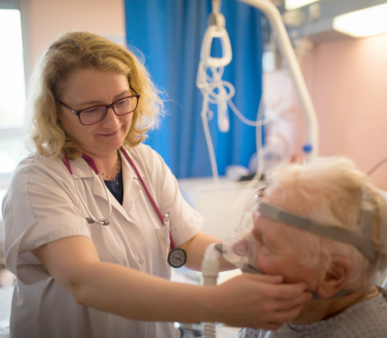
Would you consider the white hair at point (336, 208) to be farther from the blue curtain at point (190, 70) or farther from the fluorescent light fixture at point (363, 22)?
the blue curtain at point (190, 70)

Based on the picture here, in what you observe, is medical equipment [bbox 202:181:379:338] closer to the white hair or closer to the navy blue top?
the white hair

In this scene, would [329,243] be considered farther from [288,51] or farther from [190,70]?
[190,70]

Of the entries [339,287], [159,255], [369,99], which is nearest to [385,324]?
[339,287]

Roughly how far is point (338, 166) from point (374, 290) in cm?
35

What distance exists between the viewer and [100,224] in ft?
3.53

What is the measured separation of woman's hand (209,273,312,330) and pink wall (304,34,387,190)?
1.53m

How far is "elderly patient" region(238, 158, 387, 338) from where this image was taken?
77cm

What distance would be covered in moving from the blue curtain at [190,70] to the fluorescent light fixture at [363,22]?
979 millimetres

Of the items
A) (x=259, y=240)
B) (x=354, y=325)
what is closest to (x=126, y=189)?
(x=259, y=240)

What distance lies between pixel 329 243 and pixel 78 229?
24.5 inches

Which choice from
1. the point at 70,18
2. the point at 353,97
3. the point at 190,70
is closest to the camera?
the point at 353,97

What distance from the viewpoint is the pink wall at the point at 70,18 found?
2.55 meters

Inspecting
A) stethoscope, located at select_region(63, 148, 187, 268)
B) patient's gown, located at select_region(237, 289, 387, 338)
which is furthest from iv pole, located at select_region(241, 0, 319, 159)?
patient's gown, located at select_region(237, 289, 387, 338)

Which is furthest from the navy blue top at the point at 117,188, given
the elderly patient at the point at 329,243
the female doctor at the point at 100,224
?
the elderly patient at the point at 329,243
